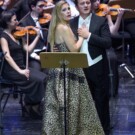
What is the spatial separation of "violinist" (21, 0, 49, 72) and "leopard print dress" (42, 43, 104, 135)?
188 cm

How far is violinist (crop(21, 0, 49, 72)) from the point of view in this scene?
326 inches

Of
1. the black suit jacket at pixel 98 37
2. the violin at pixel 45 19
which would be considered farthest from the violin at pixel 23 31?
the black suit jacket at pixel 98 37

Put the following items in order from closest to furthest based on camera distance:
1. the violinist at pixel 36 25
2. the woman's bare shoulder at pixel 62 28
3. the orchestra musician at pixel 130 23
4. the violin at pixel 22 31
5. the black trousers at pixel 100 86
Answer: the woman's bare shoulder at pixel 62 28 → the black trousers at pixel 100 86 → the violin at pixel 22 31 → the violinist at pixel 36 25 → the orchestra musician at pixel 130 23

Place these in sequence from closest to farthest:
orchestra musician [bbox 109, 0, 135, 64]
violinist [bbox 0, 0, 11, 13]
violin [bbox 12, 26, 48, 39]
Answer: violin [bbox 12, 26, 48, 39] → orchestra musician [bbox 109, 0, 135, 64] → violinist [bbox 0, 0, 11, 13]

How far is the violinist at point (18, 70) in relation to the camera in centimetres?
768

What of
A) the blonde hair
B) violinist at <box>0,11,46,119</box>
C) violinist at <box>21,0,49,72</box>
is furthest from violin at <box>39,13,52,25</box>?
the blonde hair

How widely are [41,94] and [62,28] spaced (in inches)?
69.4

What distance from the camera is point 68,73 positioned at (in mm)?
6336

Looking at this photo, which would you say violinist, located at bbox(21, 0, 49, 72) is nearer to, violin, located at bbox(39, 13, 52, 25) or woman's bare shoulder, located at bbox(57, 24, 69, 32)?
violin, located at bbox(39, 13, 52, 25)

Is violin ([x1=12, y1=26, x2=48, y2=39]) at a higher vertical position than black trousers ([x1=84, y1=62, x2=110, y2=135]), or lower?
higher

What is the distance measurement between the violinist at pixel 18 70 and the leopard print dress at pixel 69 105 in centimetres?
132

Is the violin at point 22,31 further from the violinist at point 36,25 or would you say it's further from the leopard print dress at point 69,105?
the leopard print dress at point 69,105

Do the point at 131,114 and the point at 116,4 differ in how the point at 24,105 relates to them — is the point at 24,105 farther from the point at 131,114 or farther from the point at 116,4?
the point at 116,4

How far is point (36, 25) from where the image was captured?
28.0 feet
